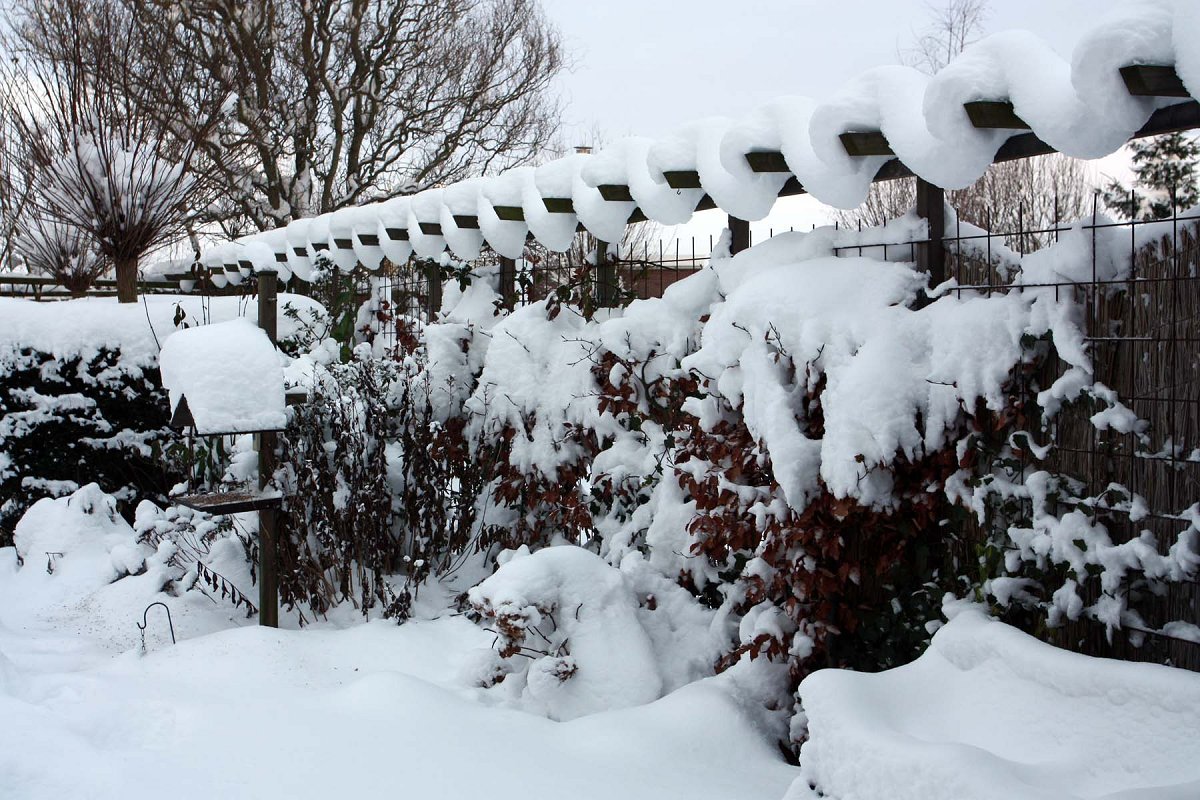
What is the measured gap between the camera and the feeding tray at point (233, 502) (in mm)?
4586

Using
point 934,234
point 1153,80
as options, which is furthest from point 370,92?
point 1153,80

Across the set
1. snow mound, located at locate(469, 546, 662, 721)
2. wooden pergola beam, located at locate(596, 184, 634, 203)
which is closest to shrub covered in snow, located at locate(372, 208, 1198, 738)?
snow mound, located at locate(469, 546, 662, 721)

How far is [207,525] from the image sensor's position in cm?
563

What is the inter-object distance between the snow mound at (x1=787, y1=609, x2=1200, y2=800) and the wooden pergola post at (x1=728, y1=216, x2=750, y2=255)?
7.07ft

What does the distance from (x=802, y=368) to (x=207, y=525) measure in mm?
3579

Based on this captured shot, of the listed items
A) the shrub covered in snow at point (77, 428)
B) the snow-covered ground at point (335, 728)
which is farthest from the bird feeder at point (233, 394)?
the shrub covered in snow at point (77, 428)

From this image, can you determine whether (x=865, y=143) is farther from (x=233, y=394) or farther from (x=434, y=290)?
(x=434, y=290)

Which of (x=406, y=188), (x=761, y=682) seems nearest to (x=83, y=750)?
(x=761, y=682)

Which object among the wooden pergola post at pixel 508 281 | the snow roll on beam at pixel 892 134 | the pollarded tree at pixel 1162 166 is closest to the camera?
the snow roll on beam at pixel 892 134

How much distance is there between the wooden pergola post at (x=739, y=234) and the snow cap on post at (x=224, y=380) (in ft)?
7.40

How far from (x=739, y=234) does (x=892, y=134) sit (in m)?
1.37

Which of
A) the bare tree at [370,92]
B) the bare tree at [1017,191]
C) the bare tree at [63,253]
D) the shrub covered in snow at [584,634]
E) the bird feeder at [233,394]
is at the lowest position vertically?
the shrub covered in snow at [584,634]

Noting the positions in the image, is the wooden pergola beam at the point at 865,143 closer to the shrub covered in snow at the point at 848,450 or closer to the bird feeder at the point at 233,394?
the shrub covered in snow at the point at 848,450

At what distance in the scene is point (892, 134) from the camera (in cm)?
338
